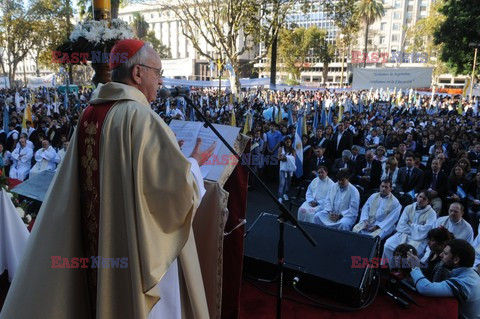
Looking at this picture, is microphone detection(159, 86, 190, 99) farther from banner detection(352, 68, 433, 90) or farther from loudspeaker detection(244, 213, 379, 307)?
banner detection(352, 68, 433, 90)

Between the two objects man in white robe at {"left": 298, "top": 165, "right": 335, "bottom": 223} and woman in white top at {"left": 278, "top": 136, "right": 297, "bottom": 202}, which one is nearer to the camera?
man in white robe at {"left": 298, "top": 165, "right": 335, "bottom": 223}

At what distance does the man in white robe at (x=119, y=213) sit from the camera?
1602 millimetres

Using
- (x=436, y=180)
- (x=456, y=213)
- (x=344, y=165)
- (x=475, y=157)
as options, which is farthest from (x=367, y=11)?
(x=456, y=213)

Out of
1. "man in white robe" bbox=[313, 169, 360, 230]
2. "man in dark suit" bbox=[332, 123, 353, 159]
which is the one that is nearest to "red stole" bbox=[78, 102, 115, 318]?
"man in white robe" bbox=[313, 169, 360, 230]

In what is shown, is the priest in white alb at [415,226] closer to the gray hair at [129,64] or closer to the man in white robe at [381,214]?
the man in white robe at [381,214]

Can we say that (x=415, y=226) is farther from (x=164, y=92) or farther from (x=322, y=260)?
(x=164, y=92)

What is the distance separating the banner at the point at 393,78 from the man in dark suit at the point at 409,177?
14167 millimetres

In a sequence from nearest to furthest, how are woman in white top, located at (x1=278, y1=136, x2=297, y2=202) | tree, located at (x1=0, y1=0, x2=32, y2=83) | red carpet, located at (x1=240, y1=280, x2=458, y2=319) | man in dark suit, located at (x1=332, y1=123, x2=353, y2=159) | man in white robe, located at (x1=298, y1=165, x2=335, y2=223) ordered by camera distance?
red carpet, located at (x1=240, y1=280, x2=458, y2=319), man in white robe, located at (x1=298, y1=165, x2=335, y2=223), woman in white top, located at (x1=278, y1=136, x2=297, y2=202), man in dark suit, located at (x1=332, y1=123, x2=353, y2=159), tree, located at (x1=0, y1=0, x2=32, y2=83)

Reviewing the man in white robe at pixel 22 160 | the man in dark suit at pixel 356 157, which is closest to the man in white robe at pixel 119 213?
the man in dark suit at pixel 356 157

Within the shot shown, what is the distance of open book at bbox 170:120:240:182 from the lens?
2279 mm

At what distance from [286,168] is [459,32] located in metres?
19.9

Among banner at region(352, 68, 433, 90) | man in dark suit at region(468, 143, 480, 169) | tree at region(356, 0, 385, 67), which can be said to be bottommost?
→ man in dark suit at region(468, 143, 480, 169)

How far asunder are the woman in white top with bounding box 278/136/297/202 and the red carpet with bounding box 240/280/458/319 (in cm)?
492

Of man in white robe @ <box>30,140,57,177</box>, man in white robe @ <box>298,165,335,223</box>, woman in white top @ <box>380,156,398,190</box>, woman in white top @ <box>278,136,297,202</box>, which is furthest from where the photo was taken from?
woman in white top @ <box>278,136,297,202</box>
